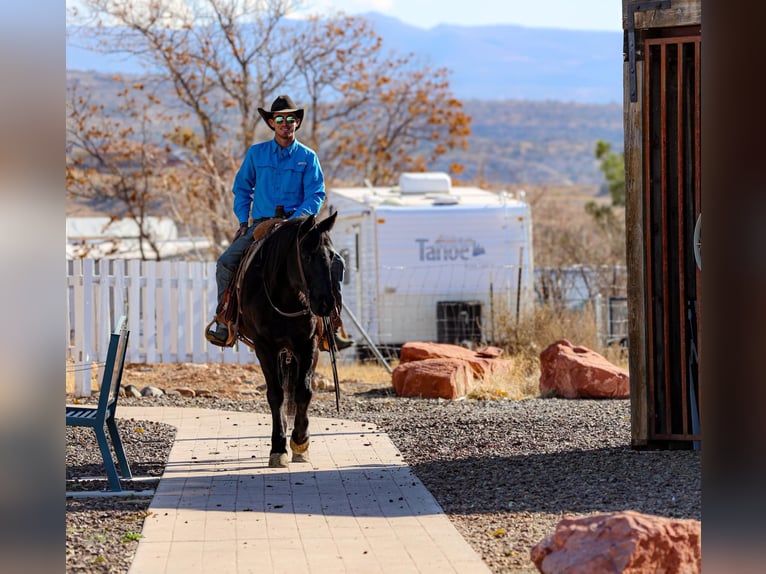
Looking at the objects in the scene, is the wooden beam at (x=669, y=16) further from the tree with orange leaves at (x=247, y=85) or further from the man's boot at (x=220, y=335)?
the tree with orange leaves at (x=247, y=85)

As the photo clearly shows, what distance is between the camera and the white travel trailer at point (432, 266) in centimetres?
1891

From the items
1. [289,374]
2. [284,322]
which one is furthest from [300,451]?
[284,322]

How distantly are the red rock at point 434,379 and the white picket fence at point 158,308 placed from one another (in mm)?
2159

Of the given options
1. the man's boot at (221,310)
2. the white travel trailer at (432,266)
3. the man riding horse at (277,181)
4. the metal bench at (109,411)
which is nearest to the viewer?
the metal bench at (109,411)

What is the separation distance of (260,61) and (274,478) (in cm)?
1891

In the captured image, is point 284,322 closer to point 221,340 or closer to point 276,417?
point 276,417

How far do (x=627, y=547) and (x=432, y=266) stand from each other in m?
14.6

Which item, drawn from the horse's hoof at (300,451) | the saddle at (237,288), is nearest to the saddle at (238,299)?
the saddle at (237,288)

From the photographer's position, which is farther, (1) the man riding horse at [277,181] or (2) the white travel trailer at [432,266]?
(2) the white travel trailer at [432,266]

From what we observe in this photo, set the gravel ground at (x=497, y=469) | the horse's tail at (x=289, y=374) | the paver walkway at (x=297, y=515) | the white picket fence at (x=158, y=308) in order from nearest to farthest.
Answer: the paver walkway at (x=297, y=515), the gravel ground at (x=497, y=469), the horse's tail at (x=289, y=374), the white picket fence at (x=158, y=308)

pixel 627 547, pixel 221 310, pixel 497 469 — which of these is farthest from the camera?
pixel 221 310

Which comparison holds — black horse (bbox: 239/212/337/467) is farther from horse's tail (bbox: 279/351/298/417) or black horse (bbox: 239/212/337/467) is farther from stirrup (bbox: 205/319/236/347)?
stirrup (bbox: 205/319/236/347)

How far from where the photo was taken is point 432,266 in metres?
19.2

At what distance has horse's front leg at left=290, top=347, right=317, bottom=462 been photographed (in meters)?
8.67
